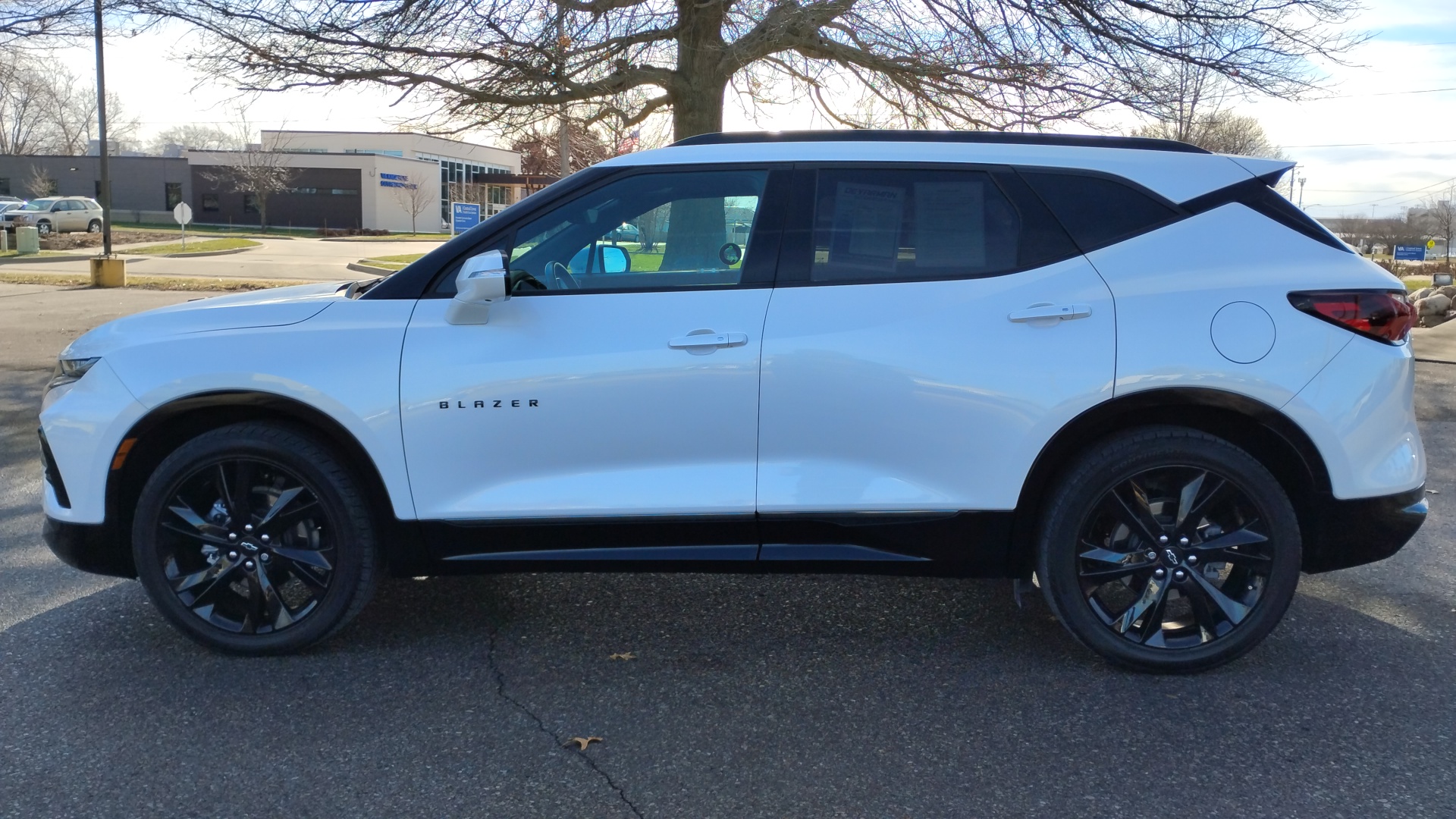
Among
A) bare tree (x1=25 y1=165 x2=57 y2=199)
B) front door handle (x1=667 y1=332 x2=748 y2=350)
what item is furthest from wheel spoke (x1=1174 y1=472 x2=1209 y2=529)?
bare tree (x1=25 y1=165 x2=57 y2=199)

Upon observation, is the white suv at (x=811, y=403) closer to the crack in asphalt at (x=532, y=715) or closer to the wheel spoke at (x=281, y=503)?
the wheel spoke at (x=281, y=503)

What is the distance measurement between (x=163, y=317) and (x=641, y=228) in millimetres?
1737

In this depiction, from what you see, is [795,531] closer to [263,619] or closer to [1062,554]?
[1062,554]

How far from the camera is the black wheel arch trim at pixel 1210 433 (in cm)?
361

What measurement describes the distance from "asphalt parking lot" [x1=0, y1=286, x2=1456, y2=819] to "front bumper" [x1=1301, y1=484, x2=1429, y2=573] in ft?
1.44

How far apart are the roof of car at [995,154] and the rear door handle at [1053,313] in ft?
1.75

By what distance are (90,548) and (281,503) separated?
71 cm

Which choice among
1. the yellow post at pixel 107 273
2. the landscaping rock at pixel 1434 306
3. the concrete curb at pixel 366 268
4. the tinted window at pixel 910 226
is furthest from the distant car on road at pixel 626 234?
the landscaping rock at pixel 1434 306

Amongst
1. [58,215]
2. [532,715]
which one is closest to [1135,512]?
[532,715]

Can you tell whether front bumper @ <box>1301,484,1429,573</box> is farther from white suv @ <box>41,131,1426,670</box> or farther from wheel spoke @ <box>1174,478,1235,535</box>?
wheel spoke @ <box>1174,478,1235,535</box>

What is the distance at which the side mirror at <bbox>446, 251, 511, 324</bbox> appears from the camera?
11.7ft

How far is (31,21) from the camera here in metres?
10.8

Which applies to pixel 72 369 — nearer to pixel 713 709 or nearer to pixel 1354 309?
pixel 713 709

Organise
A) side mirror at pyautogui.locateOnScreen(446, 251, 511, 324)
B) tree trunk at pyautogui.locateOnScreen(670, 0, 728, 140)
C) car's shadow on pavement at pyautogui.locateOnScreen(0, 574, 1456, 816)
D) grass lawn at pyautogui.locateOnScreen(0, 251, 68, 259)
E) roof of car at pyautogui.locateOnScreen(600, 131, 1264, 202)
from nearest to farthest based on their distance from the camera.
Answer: car's shadow on pavement at pyautogui.locateOnScreen(0, 574, 1456, 816) < side mirror at pyautogui.locateOnScreen(446, 251, 511, 324) < roof of car at pyautogui.locateOnScreen(600, 131, 1264, 202) < tree trunk at pyautogui.locateOnScreen(670, 0, 728, 140) < grass lawn at pyautogui.locateOnScreen(0, 251, 68, 259)
